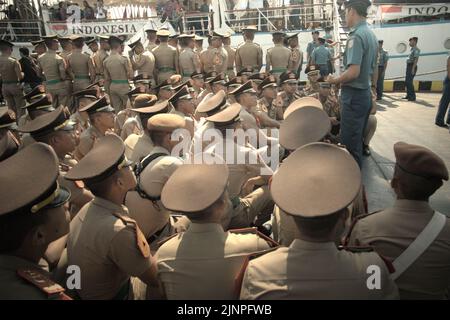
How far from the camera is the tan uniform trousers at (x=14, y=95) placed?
8.74 m

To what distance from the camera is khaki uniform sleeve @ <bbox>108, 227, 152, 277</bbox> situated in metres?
1.82

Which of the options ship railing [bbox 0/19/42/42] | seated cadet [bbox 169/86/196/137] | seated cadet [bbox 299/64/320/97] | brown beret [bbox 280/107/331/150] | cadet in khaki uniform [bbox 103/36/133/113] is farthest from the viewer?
ship railing [bbox 0/19/42/42]

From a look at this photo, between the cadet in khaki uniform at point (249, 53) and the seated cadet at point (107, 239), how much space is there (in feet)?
24.7

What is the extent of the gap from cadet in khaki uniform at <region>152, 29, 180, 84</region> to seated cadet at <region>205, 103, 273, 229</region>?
19.2 feet

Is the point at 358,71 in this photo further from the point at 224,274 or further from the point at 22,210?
the point at 22,210

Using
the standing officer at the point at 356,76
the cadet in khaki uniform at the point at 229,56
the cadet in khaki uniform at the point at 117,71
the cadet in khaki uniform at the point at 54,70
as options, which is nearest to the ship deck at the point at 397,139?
the standing officer at the point at 356,76

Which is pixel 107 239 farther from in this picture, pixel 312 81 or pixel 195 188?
pixel 312 81

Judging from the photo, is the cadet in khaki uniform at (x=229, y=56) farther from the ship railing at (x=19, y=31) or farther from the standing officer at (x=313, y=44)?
the ship railing at (x=19, y=31)

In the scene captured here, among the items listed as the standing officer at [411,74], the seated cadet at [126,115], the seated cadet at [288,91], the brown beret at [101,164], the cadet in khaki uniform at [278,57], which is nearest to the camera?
the brown beret at [101,164]

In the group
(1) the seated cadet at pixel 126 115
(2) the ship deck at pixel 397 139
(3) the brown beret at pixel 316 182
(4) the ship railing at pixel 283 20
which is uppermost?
(4) the ship railing at pixel 283 20

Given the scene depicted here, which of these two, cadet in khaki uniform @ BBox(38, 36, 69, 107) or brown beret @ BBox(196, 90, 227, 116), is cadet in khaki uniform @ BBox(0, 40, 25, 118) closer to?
cadet in khaki uniform @ BBox(38, 36, 69, 107)

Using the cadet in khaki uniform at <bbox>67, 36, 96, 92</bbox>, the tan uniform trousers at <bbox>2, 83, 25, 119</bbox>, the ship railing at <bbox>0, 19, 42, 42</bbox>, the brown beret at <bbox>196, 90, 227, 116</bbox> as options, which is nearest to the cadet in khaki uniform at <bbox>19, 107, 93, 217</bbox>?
the brown beret at <bbox>196, 90, 227, 116</bbox>

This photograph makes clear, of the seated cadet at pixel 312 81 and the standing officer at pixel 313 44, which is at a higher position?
the standing officer at pixel 313 44
